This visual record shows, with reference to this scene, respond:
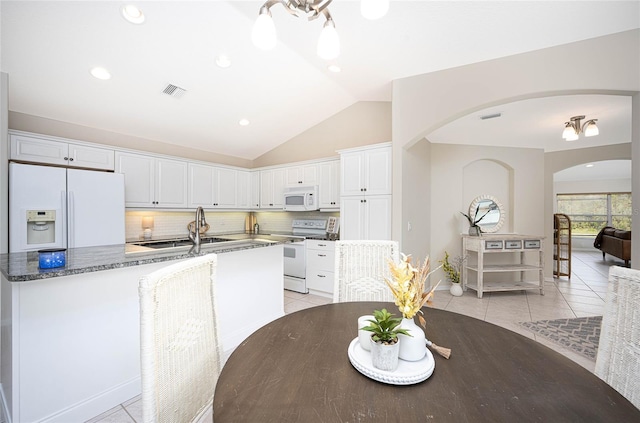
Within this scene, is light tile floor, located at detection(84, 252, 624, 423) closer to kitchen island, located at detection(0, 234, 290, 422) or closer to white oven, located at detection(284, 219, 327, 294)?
white oven, located at detection(284, 219, 327, 294)

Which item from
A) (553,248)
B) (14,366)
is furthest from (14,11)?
(553,248)

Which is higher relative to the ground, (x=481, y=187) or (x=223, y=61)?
(x=223, y=61)

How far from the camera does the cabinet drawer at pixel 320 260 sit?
13.5 ft

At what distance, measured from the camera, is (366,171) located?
371 centimetres

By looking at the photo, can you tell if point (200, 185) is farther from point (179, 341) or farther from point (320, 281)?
point (179, 341)

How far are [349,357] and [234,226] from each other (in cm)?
497

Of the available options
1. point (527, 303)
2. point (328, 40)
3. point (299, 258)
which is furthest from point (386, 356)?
point (527, 303)

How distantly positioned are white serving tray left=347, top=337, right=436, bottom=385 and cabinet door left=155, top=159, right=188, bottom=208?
4.02 meters

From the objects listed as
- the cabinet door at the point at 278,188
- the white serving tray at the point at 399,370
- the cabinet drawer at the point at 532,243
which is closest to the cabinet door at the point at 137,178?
the cabinet door at the point at 278,188

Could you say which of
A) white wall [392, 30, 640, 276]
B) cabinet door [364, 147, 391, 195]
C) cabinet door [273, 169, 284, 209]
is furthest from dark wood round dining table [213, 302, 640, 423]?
cabinet door [273, 169, 284, 209]

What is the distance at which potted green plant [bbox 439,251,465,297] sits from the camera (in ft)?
14.0

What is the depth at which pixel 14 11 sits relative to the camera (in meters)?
2.07

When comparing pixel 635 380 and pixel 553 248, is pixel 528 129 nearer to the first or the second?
pixel 553 248

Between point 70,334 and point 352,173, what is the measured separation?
327 cm
